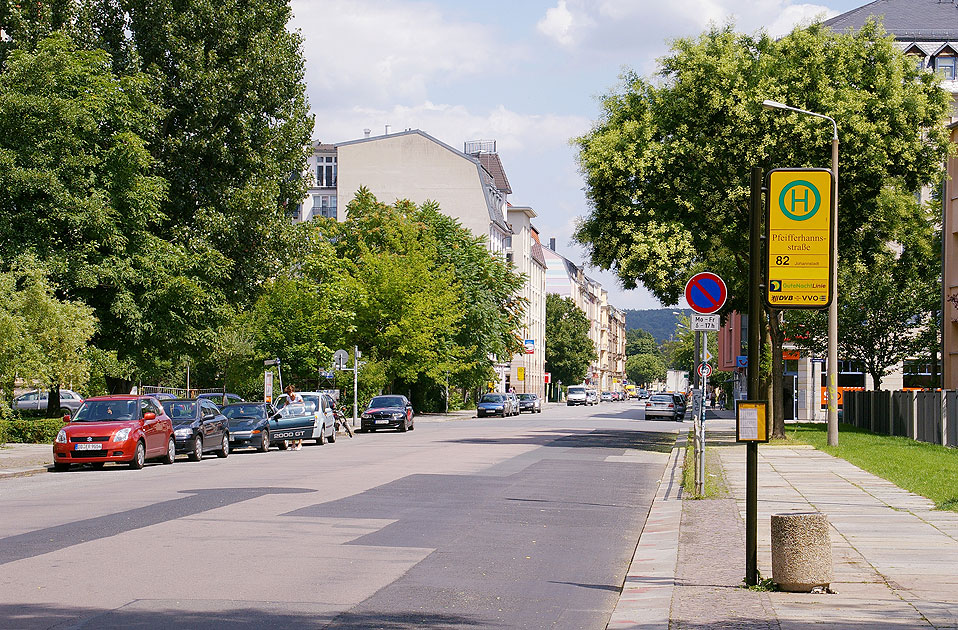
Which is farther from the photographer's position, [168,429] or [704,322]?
[168,429]

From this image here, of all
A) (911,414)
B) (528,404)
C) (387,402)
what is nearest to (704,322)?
(911,414)

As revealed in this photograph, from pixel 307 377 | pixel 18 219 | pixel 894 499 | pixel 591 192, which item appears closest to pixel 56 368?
pixel 18 219

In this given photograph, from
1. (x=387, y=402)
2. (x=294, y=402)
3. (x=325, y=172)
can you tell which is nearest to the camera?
(x=294, y=402)

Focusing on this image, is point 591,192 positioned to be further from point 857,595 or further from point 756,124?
point 857,595

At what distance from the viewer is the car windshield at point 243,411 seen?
31969 millimetres

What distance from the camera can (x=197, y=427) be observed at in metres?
27.0

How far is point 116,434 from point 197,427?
3586 millimetres

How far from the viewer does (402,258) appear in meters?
61.4

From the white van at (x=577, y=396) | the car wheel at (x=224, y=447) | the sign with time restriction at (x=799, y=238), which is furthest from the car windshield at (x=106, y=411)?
the white van at (x=577, y=396)

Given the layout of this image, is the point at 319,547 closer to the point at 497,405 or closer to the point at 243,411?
the point at 243,411

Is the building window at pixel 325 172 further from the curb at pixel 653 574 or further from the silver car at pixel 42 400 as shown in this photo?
the curb at pixel 653 574

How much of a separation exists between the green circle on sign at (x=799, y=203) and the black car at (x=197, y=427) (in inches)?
780

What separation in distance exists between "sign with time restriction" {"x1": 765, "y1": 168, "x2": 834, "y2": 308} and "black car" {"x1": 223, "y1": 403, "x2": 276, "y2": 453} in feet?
78.2

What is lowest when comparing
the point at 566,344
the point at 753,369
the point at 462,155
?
the point at 753,369
